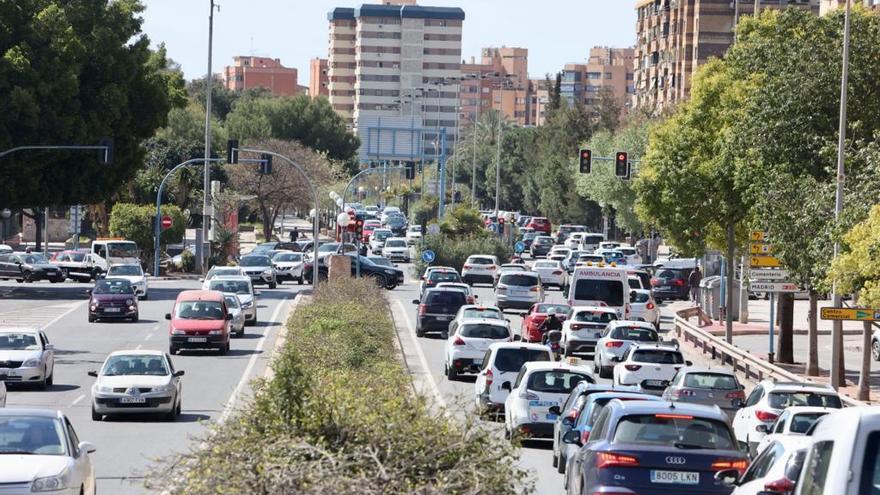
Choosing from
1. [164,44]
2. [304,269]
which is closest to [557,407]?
[304,269]

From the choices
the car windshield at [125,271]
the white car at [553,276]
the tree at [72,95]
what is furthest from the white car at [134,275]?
the white car at [553,276]

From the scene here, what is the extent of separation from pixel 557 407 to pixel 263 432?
→ 11.5 meters

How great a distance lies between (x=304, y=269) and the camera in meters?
74.8

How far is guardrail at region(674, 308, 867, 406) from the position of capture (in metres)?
35.8

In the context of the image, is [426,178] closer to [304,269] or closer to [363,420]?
[304,269]

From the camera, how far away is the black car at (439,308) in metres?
47.5

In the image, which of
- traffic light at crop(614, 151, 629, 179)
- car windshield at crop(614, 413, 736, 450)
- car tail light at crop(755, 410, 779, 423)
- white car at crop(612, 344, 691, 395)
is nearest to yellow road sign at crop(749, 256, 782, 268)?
white car at crop(612, 344, 691, 395)

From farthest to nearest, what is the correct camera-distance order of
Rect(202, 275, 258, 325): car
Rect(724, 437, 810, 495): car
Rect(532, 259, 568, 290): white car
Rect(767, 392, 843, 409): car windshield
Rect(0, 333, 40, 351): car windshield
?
1. Rect(532, 259, 568, 290): white car
2. Rect(202, 275, 258, 325): car
3. Rect(0, 333, 40, 351): car windshield
4. Rect(767, 392, 843, 409): car windshield
5. Rect(724, 437, 810, 495): car

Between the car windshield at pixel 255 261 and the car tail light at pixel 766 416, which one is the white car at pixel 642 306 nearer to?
the car windshield at pixel 255 261

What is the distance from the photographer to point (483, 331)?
120 ft

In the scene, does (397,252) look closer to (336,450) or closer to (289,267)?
(289,267)

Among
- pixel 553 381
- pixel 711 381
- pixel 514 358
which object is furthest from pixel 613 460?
pixel 711 381

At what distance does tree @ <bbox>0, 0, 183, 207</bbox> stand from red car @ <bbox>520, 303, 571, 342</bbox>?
2591cm

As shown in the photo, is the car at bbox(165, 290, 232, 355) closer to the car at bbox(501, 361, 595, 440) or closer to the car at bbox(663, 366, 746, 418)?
the car at bbox(663, 366, 746, 418)
